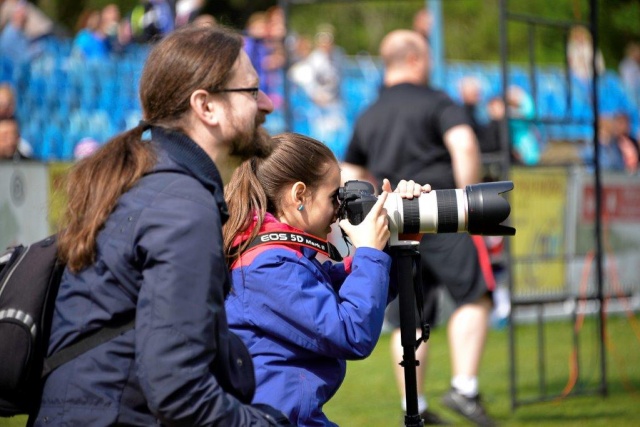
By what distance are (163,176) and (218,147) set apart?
16cm

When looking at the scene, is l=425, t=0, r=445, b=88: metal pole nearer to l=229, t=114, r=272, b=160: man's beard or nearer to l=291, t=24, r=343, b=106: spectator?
l=291, t=24, r=343, b=106: spectator

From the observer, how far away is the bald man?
619 cm

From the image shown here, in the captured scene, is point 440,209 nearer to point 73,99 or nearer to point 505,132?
point 505,132

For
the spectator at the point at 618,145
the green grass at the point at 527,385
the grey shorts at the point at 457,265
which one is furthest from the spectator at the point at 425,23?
the grey shorts at the point at 457,265

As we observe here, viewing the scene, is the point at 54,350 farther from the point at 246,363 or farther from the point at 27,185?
the point at 27,185

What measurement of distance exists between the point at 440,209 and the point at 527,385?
16.9 ft

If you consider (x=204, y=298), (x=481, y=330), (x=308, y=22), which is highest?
(x=308, y=22)

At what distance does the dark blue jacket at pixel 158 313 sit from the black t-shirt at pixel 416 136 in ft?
13.4

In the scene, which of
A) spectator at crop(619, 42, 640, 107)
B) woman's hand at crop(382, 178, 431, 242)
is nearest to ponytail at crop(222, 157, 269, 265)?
woman's hand at crop(382, 178, 431, 242)

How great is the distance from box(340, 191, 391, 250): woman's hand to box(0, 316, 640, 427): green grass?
291 centimetres

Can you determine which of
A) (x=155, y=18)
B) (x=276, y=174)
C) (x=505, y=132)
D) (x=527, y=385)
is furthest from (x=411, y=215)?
(x=155, y=18)

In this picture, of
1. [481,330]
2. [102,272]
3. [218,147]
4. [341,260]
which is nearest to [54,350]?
[102,272]

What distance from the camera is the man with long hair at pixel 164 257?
2176 millimetres

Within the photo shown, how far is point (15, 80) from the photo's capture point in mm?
11484
